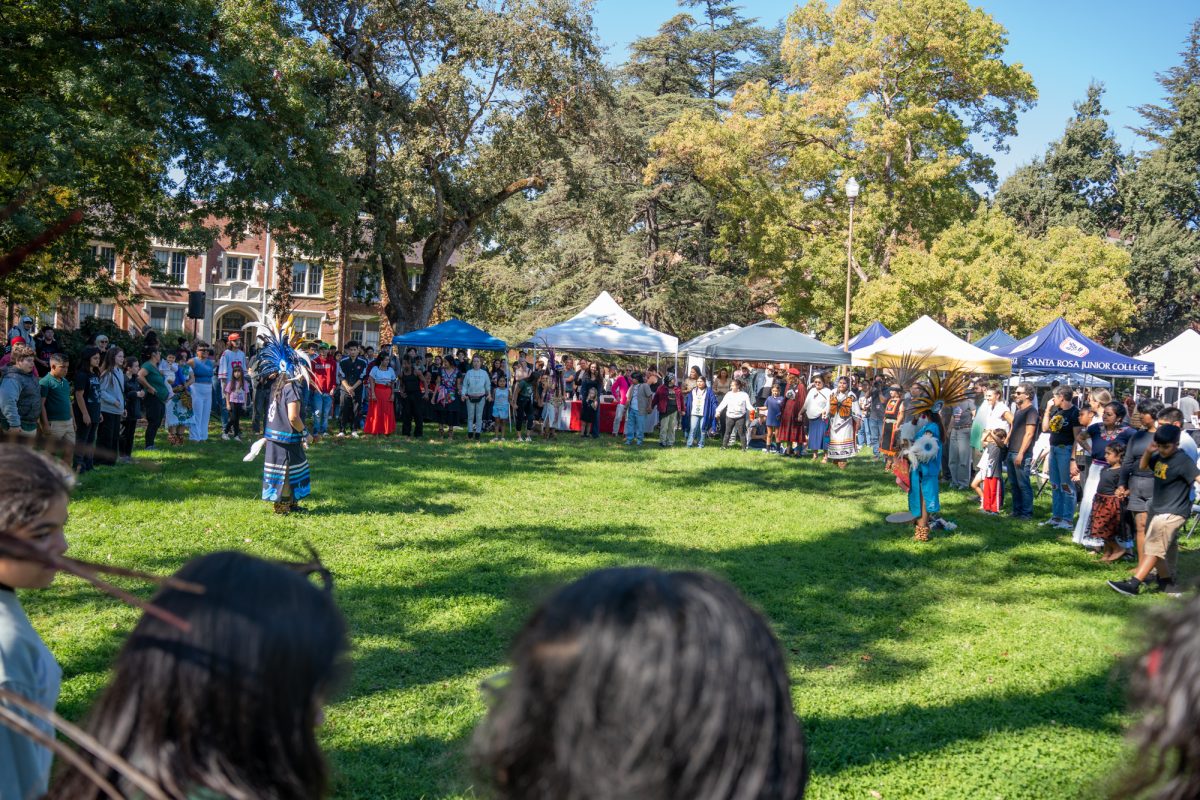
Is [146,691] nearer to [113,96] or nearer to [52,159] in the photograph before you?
[52,159]

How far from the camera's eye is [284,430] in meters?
9.68

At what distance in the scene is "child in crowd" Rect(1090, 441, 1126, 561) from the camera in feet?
32.8

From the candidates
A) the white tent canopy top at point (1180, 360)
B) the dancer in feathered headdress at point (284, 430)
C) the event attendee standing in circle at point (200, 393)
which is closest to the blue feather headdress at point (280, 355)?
the dancer in feathered headdress at point (284, 430)

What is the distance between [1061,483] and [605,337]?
39.8ft

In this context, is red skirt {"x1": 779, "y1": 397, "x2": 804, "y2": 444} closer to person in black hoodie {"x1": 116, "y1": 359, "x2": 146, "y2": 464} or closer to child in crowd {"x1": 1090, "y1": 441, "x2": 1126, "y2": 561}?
child in crowd {"x1": 1090, "y1": 441, "x2": 1126, "y2": 561}

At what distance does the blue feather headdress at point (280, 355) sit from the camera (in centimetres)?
998

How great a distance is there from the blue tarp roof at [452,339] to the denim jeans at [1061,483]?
12.8m

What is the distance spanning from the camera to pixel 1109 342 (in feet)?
142

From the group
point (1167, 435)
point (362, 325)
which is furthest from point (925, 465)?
point (362, 325)

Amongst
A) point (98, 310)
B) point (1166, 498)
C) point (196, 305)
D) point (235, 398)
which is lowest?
point (1166, 498)

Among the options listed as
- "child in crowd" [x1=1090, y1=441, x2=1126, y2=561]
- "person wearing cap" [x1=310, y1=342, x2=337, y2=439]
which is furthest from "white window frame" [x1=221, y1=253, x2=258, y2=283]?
"child in crowd" [x1=1090, y1=441, x2=1126, y2=561]

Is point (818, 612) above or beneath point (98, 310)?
beneath

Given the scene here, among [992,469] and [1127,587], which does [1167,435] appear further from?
[992,469]

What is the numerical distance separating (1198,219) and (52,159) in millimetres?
47682
